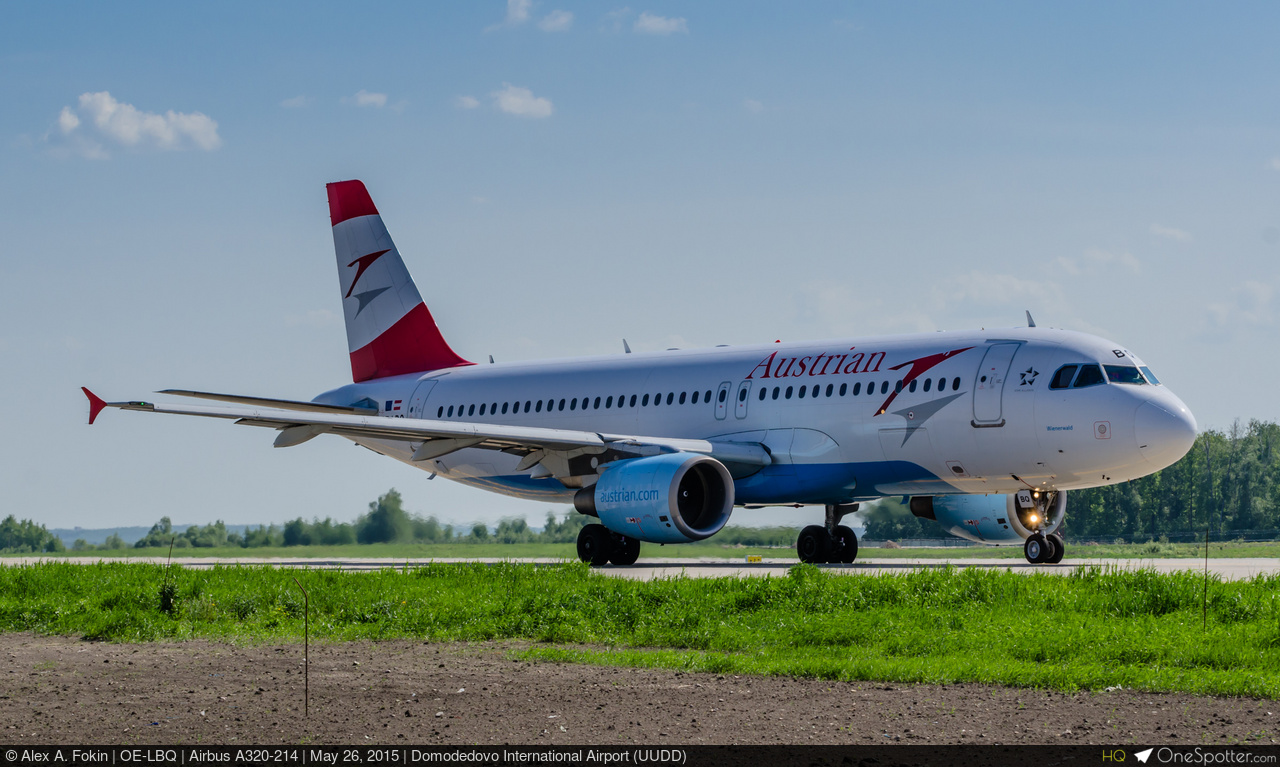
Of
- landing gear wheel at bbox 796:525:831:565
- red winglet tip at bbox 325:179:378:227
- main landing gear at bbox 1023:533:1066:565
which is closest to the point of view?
main landing gear at bbox 1023:533:1066:565

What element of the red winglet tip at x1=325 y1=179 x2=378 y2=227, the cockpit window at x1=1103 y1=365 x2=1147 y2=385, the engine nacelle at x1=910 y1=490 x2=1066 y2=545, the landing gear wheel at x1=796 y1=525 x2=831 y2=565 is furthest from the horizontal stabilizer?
the cockpit window at x1=1103 y1=365 x2=1147 y2=385

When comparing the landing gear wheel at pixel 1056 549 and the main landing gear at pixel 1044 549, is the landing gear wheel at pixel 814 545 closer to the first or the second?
the main landing gear at pixel 1044 549

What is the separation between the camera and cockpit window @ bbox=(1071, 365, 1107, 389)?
62.3ft

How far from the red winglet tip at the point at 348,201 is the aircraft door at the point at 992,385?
16277 mm

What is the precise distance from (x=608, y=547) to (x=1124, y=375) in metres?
8.74

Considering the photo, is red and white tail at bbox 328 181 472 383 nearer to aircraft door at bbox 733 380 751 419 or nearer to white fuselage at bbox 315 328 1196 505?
white fuselage at bbox 315 328 1196 505

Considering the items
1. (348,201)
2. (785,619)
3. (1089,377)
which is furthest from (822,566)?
(348,201)

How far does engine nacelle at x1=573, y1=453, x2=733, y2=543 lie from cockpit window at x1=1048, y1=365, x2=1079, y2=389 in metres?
5.15

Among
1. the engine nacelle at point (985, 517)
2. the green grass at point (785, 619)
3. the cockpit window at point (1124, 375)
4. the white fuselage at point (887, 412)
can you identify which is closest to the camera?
the green grass at point (785, 619)

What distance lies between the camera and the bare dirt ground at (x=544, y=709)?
22.2 feet

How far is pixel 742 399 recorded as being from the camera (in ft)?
74.0

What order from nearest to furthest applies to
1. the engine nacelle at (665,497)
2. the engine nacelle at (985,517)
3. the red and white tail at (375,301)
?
1. the engine nacelle at (665,497)
2. the engine nacelle at (985,517)
3. the red and white tail at (375,301)
